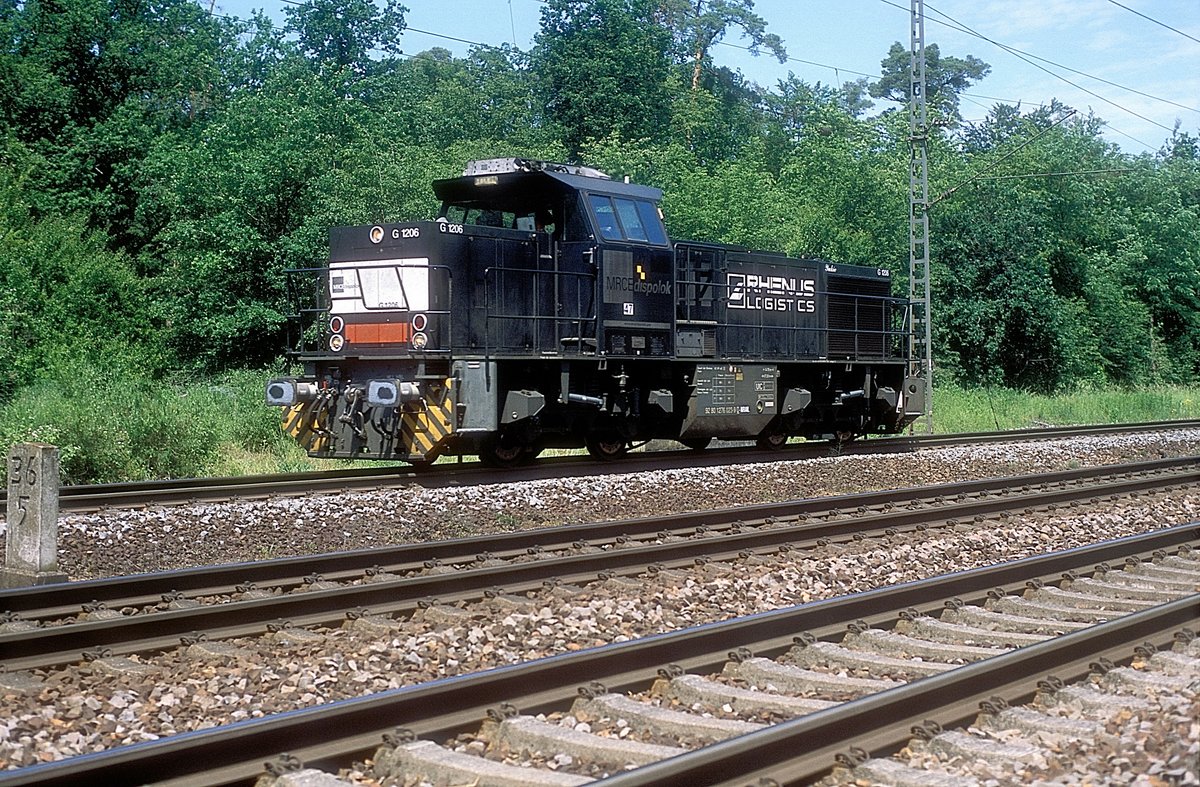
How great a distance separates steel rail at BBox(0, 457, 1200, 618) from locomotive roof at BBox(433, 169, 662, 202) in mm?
5103

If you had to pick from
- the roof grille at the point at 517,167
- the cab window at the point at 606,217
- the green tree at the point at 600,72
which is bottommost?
the cab window at the point at 606,217

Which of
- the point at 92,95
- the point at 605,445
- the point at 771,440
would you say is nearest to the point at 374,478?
the point at 605,445

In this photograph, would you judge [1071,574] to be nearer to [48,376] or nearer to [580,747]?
[580,747]

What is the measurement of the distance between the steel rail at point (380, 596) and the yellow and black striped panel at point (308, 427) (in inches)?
202

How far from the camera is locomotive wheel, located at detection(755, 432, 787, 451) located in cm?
1791

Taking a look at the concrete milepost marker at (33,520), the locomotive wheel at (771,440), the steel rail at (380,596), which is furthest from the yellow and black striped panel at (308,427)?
the locomotive wheel at (771,440)

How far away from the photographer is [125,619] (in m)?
6.00

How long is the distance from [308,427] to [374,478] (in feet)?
4.04

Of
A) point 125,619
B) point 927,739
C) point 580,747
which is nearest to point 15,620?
point 125,619

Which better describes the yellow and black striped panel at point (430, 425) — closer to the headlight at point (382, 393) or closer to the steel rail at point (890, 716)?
the headlight at point (382, 393)

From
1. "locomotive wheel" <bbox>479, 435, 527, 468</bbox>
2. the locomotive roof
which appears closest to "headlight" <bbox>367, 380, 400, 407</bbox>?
"locomotive wheel" <bbox>479, 435, 527, 468</bbox>

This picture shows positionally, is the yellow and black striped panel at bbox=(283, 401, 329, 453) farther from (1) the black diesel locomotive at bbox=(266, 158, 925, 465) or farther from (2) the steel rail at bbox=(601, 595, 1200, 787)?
(2) the steel rail at bbox=(601, 595, 1200, 787)

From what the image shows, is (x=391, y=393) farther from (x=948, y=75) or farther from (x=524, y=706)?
(x=948, y=75)

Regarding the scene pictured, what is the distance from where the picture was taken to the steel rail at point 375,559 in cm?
687
